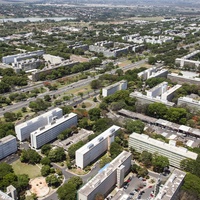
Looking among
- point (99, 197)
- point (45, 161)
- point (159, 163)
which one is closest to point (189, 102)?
point (159, 163)

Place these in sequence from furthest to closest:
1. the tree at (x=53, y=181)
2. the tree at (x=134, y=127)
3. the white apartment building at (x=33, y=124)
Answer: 1. the tree at (x=134, y=127)
2. the white apartment building at (x=33, y=124)
3. the tree at (x=53, y=181)

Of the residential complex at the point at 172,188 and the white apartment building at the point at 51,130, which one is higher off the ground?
the residential complex at the point at 172,188

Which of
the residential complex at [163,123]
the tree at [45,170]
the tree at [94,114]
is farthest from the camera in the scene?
the tree at [94,114]

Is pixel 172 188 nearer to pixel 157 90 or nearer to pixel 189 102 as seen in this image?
pixel 189 102

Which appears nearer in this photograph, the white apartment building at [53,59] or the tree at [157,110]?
the tree at [157,110]

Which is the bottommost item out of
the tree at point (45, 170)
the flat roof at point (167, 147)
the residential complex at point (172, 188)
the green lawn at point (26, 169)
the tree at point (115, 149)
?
the green lawn at point (26, 169)

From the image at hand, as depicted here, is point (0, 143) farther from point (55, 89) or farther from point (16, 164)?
point (55, 89)

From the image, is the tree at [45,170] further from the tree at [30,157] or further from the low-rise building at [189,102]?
the low-rise building at [189,102]

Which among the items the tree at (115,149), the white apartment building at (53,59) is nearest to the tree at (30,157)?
the tree at (115,149)

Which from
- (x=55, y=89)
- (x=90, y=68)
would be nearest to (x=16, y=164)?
(x=55, y=89)
